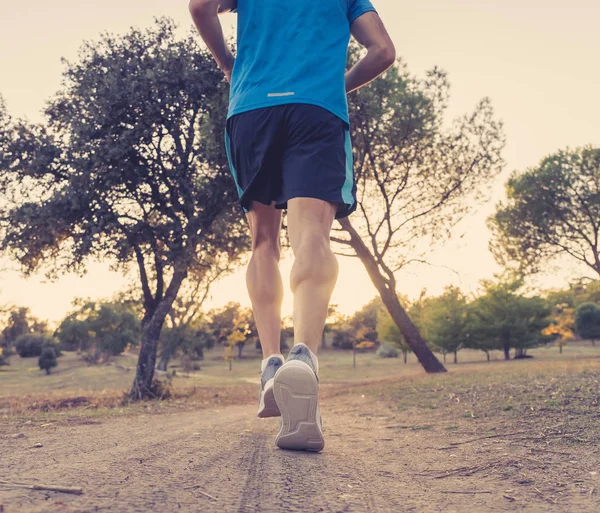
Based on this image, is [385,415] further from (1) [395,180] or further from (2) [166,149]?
(1) [395,180]

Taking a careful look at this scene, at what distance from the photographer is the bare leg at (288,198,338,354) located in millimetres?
2521

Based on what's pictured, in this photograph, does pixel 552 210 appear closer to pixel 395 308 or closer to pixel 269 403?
pixel 395 308

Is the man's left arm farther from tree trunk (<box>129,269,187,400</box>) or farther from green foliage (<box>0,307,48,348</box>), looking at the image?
green foliage (<box>0,307,48,348</box>)

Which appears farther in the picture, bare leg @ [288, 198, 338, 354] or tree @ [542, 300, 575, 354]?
tree @ [542, 300, 575, 354]

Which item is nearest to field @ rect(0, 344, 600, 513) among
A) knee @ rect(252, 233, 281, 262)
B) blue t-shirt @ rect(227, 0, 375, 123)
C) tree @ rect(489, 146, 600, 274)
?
knee @ rect(252, 233, 281, 262)

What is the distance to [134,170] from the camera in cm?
1259

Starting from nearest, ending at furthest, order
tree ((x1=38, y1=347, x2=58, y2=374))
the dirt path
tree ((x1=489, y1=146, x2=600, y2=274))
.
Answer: the dirt path, tree ((x1=489, y1=146, x2=600, y2=274)), tree ((x1=38, y1=347, x2=58, y2=374))

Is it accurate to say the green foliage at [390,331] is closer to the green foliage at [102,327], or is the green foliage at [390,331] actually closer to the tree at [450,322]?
the tree at [450,322]

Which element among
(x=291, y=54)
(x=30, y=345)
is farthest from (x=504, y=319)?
(x=30, y=345)

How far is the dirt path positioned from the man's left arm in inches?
87.6

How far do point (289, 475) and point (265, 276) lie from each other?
4.37ft

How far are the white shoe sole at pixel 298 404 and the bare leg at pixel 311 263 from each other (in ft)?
0.97

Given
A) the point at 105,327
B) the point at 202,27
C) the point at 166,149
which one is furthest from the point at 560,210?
the point at 105,327

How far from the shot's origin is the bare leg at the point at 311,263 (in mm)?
2521
